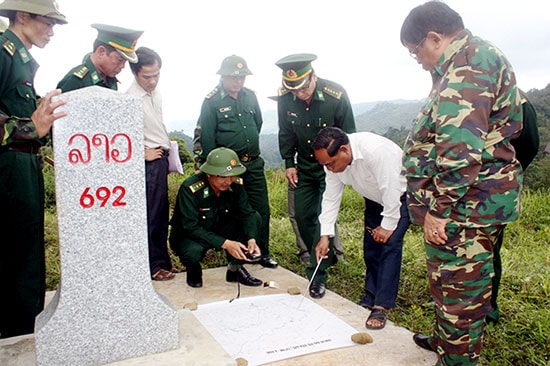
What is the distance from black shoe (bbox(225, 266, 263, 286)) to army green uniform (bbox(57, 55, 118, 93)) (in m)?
1.76

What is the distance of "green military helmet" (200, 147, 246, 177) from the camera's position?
3438mm

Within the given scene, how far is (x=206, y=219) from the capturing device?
12.0ft

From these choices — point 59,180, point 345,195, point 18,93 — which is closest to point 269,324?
point 59,180

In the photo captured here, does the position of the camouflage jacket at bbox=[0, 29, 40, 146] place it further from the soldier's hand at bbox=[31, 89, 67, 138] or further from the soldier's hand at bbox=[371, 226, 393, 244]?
the soldier's hand at bbox=[371, 226, 393, 244]

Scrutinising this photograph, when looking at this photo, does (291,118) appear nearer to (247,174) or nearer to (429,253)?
(247,174)

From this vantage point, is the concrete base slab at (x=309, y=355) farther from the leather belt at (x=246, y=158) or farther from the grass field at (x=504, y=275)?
the leather belt at (x=246, y=158)

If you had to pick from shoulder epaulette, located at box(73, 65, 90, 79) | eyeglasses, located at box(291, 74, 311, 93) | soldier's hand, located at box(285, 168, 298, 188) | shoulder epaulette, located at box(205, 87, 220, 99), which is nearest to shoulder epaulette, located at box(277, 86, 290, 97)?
eyeglasses, located at box(291, 74, 311, 93)

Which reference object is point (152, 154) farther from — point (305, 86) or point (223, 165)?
point (305, 86)

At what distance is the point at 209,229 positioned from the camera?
3717 mm

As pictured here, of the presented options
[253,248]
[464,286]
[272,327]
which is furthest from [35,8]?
[464,286]

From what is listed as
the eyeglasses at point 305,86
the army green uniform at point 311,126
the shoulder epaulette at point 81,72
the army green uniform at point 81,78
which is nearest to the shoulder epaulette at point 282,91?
the army green uniform at point 311,126

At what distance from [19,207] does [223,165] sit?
4.45 ft

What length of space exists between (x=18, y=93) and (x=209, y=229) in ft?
5.40

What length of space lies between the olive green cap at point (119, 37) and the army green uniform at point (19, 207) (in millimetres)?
510
